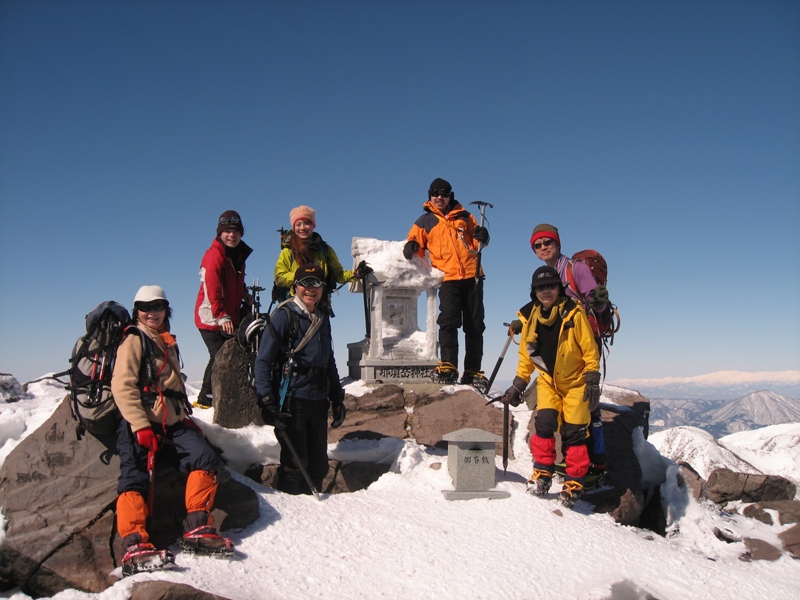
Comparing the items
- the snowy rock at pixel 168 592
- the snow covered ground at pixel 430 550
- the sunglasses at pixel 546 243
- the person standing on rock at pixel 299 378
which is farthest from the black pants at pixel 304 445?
the sunglasses at pixel 546 243

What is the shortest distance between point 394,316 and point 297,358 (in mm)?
4566

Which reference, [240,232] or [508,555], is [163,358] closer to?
[240,232]

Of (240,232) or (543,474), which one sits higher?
(240,232)

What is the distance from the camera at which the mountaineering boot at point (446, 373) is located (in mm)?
8758

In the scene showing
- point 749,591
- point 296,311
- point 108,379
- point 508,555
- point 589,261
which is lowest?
point 749,591

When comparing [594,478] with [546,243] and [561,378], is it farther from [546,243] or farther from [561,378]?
[546,243]

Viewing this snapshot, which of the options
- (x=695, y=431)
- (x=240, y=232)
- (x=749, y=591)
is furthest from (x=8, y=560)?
(x=695, y=431)

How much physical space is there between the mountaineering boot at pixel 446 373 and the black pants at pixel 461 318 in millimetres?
67

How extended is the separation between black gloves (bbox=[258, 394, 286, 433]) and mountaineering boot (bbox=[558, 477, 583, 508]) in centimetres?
267

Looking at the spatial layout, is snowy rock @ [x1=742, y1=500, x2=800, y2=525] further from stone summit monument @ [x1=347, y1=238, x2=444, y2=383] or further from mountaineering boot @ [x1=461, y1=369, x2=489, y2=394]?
stone summit monument @ [x1=347, y1=238, x2=444, y2=383]

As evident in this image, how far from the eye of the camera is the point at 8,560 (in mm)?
3883

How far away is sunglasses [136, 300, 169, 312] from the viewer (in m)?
4.41

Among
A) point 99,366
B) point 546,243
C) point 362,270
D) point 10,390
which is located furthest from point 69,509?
point 362,270

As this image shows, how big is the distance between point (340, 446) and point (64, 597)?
128 inches
